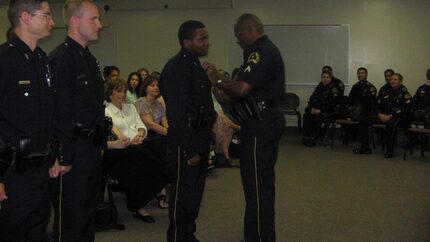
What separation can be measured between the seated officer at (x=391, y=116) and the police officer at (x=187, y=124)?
5.87 metres

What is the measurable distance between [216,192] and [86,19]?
10.9ft

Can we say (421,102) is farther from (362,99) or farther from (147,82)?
(147,82)

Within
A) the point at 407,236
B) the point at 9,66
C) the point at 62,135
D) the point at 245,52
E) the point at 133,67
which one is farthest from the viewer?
the point at 133,67

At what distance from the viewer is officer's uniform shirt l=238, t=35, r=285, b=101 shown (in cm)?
338

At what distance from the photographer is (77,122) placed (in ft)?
9.12

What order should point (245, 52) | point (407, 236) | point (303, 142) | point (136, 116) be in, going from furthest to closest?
point (303, 142), point (136, 116), point (407, 236), point (245, 52)

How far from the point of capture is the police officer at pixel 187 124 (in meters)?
3.30

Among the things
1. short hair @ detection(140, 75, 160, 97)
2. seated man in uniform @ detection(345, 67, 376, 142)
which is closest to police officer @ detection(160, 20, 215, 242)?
short hair @ detection(140, 75, 160, 97)

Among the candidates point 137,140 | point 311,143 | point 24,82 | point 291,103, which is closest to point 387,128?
point 311,143

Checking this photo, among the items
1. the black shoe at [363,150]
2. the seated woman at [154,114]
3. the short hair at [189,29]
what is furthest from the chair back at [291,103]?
the short hair at [189,29]

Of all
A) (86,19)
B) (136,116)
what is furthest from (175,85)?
(136,116)

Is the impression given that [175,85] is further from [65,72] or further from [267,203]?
[267,203]

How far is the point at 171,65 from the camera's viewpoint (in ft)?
11.0

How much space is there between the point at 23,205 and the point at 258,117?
160cm
